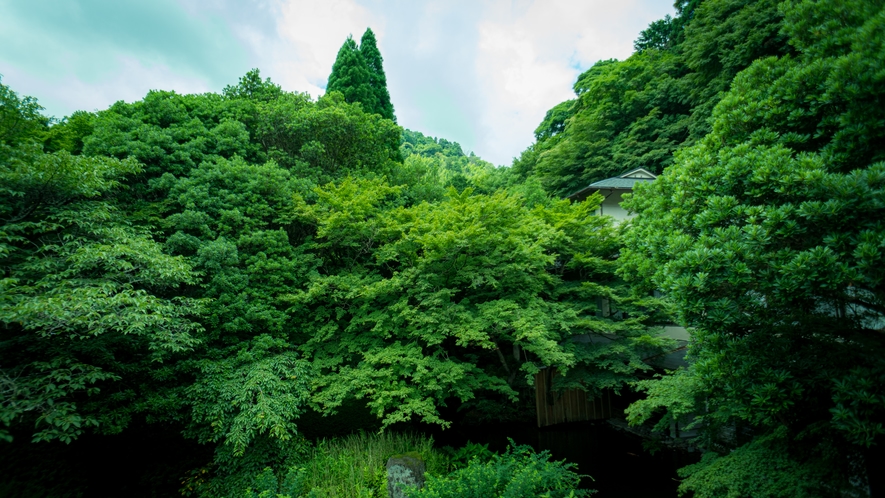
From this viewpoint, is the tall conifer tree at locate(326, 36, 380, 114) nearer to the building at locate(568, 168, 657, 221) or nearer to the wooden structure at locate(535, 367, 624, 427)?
the building at locate(568, 168, 657, 221)

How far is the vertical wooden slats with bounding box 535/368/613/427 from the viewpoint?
11422 mm

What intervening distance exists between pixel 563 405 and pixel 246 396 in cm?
930

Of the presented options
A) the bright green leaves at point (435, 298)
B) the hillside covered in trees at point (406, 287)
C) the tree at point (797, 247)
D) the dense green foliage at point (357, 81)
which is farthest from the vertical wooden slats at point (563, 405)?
the dense green foliage at point (357, 81)

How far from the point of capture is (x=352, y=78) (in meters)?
15.3

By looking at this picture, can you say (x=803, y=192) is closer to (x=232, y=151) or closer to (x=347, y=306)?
(x=347, y=306)

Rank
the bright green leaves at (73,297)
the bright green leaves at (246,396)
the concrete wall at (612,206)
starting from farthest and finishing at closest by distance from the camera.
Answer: the concrete wall at (612,206) → the bright green leaves at (246,396) → the bright green leaves at (73,297)

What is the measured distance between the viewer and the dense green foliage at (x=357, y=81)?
15.2 meters

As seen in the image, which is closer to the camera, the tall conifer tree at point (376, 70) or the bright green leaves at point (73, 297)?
the bright green leaves at point (73, 297)

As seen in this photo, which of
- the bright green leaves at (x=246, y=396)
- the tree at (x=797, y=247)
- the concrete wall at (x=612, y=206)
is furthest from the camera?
the concrete wall at (x=612, y=206)

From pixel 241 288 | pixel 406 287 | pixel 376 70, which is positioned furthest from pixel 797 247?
pixel 376 70

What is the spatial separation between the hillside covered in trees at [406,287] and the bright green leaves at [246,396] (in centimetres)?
6

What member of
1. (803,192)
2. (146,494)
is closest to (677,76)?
(803,192)

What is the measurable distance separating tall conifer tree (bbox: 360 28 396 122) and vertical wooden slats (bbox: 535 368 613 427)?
1287 centimetres

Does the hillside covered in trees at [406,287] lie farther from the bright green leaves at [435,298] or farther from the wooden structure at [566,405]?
the wooden structure at [566,405]
